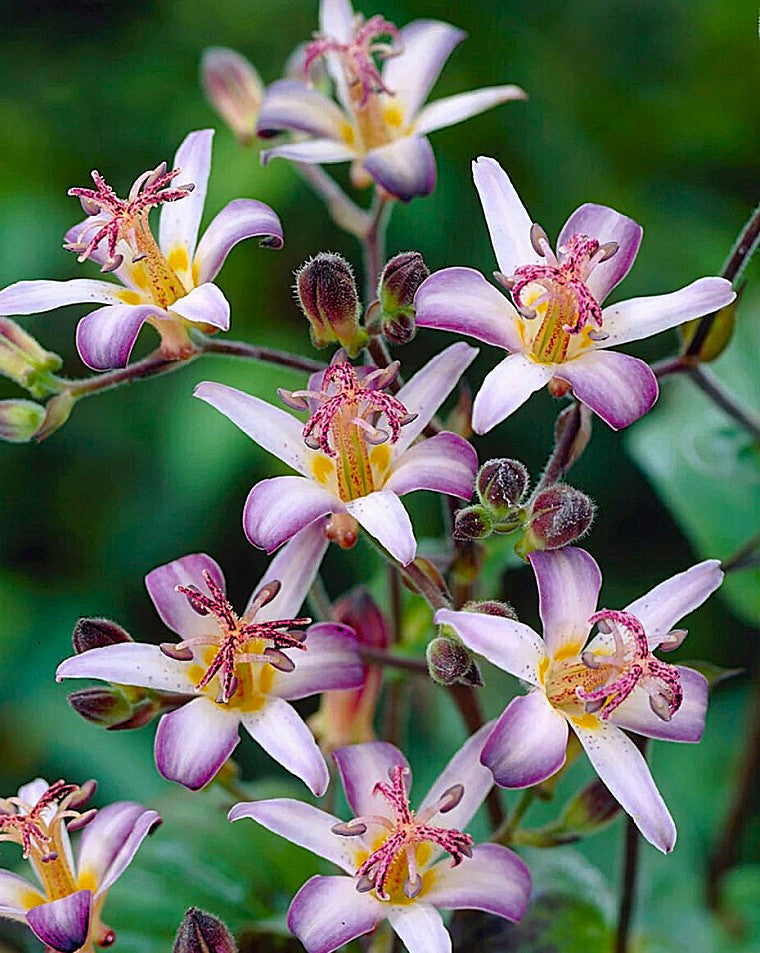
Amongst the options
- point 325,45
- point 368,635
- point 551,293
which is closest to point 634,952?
point 368,635

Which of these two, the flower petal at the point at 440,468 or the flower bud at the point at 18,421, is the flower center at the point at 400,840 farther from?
the flower bud at the point at 18,421

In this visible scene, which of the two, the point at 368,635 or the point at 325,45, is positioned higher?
the point at 325,45

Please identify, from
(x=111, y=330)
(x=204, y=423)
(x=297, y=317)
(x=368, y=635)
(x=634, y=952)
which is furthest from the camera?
(x=297, y=317)

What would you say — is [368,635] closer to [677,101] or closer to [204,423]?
[204,423]

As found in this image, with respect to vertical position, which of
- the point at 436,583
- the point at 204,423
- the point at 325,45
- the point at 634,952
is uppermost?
the point at 325,45

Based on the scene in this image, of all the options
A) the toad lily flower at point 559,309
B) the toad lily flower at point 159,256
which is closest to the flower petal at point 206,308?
the toad lily flower at point 159,256

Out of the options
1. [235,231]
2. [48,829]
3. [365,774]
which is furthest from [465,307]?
[48,829]
